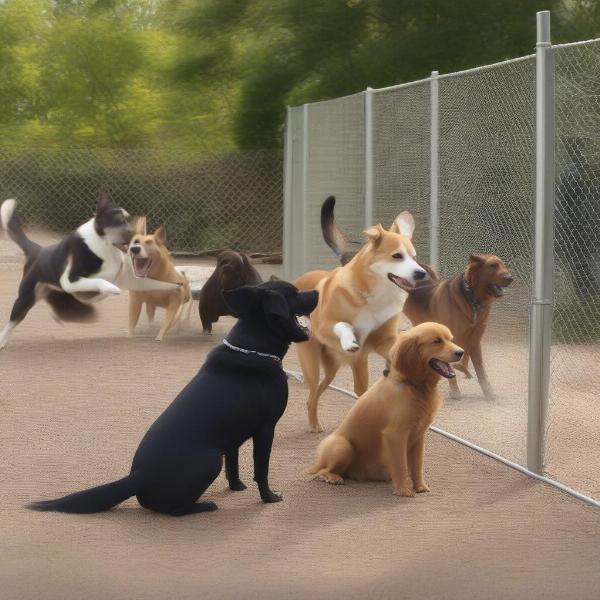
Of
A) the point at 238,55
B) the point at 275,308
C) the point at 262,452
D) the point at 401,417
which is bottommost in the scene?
the point at 262,452

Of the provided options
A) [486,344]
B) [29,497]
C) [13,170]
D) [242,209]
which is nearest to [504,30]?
[242,209]

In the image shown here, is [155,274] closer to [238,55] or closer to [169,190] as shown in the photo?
[169,190]

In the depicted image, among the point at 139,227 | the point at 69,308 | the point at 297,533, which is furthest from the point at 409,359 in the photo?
the point at 139,227

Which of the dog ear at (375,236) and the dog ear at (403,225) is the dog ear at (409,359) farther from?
the dog ear at (403,225)

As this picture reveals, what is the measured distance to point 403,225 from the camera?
25.5 feet

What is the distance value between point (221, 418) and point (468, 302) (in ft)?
8.43

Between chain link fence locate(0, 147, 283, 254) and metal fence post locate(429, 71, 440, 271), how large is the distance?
1214 cm

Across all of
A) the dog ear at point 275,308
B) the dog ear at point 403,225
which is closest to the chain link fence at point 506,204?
the dog ear at point 403,225

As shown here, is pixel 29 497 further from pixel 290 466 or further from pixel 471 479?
pixel 471 479

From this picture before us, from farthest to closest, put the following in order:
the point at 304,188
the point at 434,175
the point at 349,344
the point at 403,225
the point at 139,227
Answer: the point at 139,227
the point at 304,188
the point at 434,175
the point at 403,225
the point at 349,344

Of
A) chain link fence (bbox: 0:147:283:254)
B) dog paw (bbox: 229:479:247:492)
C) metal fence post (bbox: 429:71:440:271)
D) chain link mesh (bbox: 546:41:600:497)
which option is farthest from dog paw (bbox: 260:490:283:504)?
chain link fence (bbox: 0:147:283:254)

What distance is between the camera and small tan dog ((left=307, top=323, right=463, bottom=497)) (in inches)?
238

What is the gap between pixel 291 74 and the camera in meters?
19.5

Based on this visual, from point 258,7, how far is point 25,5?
10.8 meters
